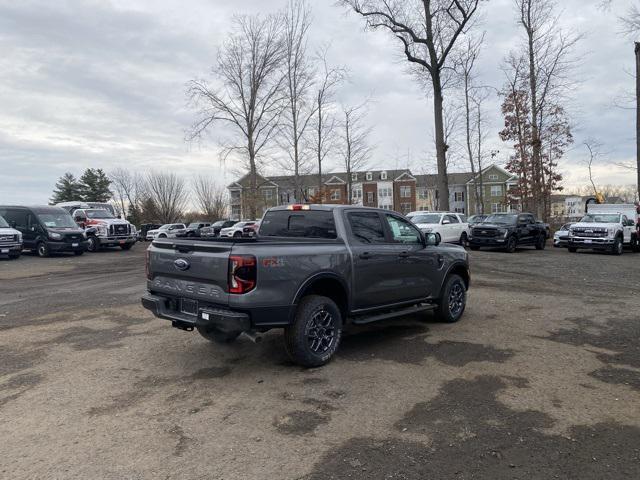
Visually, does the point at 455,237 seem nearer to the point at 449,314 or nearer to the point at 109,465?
the point at 449,314

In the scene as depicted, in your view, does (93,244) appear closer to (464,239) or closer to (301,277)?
(464,239)

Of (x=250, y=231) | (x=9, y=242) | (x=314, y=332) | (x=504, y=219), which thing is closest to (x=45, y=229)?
(x=9, y=242)

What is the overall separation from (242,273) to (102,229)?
2268 cm

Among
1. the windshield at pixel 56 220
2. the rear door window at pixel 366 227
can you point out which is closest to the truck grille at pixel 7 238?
the windshield at pixel 56 220

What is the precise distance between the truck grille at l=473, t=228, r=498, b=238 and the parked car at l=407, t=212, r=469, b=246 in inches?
45.0

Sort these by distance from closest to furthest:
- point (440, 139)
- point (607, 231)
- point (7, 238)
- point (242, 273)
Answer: point (242, 273) → point (7, 238) → point (607, 231) → point (440, 139)

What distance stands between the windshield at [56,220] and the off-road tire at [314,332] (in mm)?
20132

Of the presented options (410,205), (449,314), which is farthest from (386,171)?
(449,314)

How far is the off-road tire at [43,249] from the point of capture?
21.2 meters

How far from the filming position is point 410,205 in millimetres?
84062

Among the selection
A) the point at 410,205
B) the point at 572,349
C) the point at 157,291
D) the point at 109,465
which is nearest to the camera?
the point at 109,465

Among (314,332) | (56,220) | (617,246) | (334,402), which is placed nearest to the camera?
(334,402)

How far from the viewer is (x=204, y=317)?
489 centimetres

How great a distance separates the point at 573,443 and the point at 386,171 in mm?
84587
